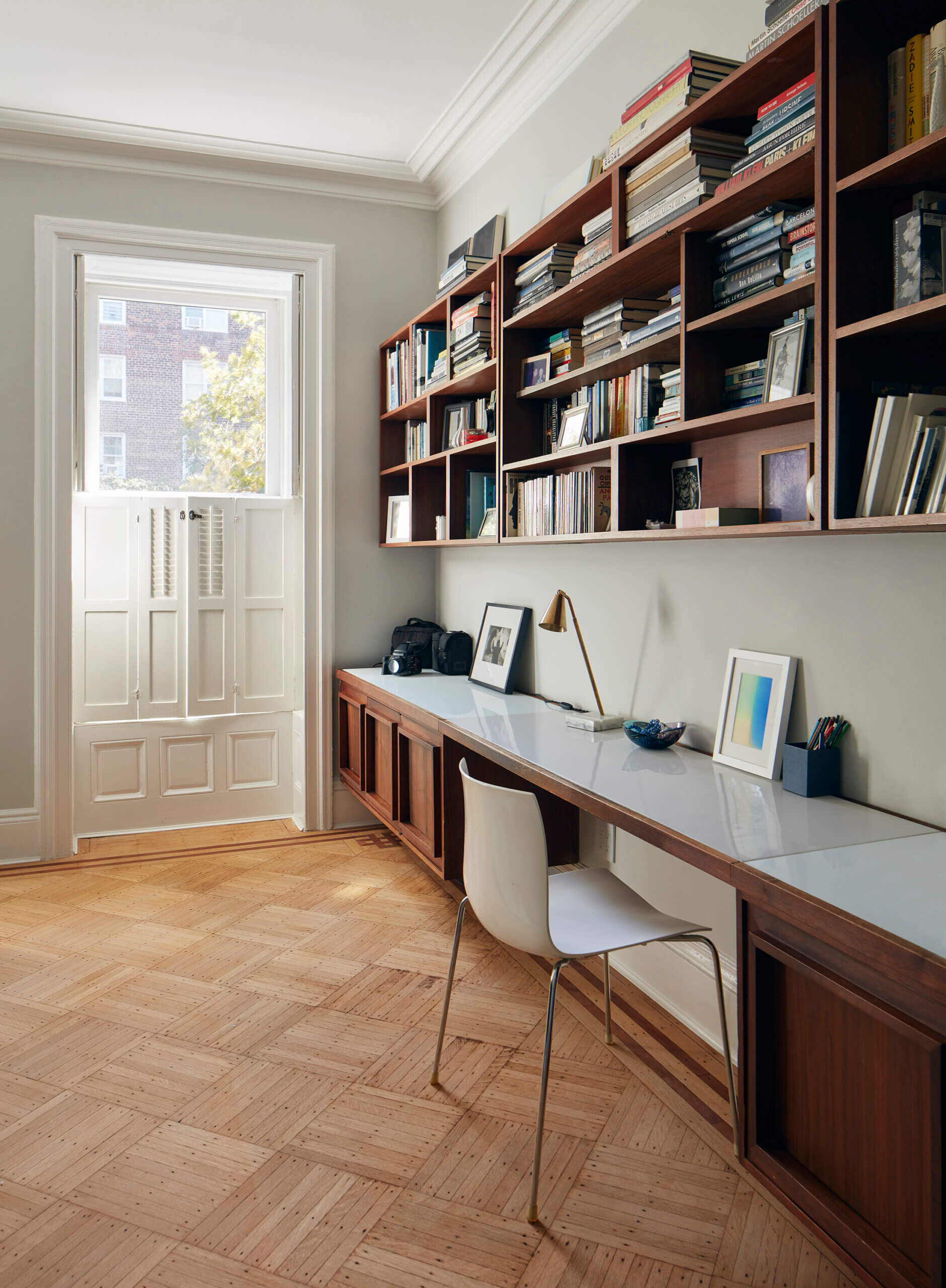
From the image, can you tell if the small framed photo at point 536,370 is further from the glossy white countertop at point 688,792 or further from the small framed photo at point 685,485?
the glossy white countertop at point 688,792

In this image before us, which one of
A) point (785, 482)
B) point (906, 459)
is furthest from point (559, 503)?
point (906, 459)

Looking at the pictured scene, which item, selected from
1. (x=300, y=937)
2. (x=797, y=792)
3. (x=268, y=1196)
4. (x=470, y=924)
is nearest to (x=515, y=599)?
(x=470, y=924)

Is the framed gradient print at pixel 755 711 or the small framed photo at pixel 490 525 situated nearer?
the framed gradient print at pixel 755 711

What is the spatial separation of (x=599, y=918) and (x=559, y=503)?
123 cm

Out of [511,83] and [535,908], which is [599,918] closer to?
[535,908]

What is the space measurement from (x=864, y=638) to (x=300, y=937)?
202cm

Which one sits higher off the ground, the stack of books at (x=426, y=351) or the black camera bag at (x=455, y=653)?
the stack of books at (x=426, y=351)

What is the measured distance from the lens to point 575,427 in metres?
2.56

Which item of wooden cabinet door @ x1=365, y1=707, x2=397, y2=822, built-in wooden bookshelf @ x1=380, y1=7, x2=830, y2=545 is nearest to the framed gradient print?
built-in wooden bookshelf @ x1=380, y1=7, x2=830, y2=545

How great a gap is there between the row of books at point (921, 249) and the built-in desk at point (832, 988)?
0.93 metres

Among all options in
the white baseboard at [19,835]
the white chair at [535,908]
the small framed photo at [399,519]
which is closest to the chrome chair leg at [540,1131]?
the white chair at [535,908]

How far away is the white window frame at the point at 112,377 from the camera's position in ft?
13.3

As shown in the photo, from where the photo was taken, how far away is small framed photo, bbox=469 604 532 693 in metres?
3.32

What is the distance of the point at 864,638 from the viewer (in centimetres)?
185
